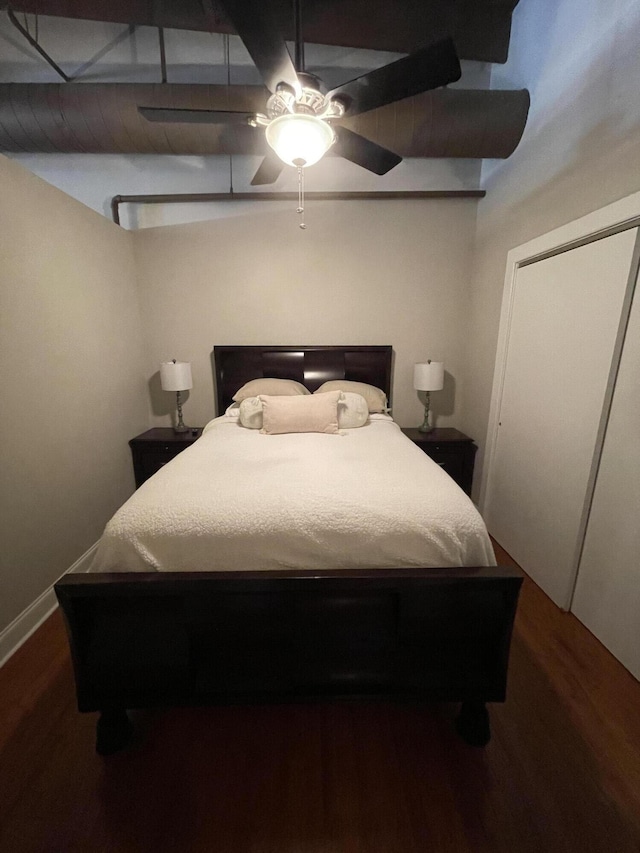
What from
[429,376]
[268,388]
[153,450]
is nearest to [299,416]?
[268,388]

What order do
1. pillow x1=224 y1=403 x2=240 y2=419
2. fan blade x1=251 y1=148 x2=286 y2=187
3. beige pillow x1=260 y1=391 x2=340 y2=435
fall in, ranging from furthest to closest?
pillow x1=224 y1=403 x2=240 y2=419, beige pillow x1=260 y1=391 x2=340 y2=435, fan blade x1=251 y1=148 x2=286 y2=187

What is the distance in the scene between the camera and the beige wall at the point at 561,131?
4.76ft

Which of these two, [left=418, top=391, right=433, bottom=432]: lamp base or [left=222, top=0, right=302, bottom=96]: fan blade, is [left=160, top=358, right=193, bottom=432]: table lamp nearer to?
[left=222, top=0, right=302, bottom=96]: fan blade

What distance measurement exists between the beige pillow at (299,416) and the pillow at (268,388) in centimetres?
44

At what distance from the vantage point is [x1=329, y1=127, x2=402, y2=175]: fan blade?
157 cm

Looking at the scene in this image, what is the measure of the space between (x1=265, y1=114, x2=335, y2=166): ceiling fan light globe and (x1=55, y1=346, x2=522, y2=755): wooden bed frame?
1.65 m

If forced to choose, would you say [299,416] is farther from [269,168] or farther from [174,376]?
[269,168]

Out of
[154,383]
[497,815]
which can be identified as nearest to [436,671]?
[497,815]

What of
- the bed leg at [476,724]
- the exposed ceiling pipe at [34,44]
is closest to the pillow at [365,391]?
the bed leg at [476,724]

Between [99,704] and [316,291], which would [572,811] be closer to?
[99,704]

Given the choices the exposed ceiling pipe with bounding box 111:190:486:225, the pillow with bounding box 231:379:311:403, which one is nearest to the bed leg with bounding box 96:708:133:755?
the pillow with bounding box 231:379:311:403

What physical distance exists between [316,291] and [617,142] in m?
1.93

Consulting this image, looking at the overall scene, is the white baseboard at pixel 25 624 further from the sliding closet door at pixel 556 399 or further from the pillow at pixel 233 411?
the sliding closet door at pixel 556 399

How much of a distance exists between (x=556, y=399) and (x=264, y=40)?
6.62 ft
